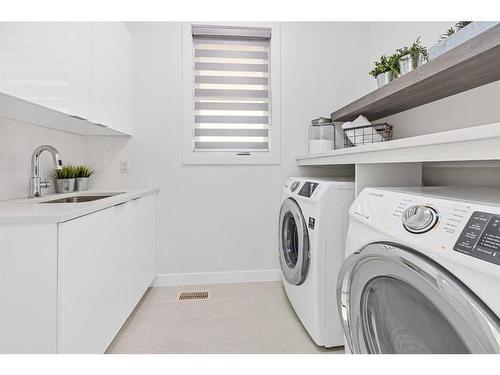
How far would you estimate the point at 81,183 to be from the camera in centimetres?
213

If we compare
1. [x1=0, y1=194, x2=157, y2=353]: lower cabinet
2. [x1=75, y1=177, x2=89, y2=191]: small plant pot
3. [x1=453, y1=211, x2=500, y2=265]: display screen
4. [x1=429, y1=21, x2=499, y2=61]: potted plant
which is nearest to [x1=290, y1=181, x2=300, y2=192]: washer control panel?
[x1=429, y1=21, x2=499, y2=61]: potted plant

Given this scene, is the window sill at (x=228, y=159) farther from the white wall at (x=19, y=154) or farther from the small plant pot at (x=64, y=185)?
the white wall at (x=19, y=154)

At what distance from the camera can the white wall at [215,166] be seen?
94.6 inches

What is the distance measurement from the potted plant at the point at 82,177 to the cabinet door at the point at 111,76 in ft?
1.35

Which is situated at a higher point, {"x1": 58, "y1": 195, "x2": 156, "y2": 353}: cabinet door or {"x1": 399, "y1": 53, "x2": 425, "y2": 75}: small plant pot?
{"x1": 399, "y1": 53, "x2": 425, "y2": 75}: small plant pot

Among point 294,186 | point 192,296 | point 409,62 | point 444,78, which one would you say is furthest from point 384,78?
point 192,296

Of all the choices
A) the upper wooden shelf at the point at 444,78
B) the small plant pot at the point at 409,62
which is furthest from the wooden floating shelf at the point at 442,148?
the small plant pot at the point at 409,62

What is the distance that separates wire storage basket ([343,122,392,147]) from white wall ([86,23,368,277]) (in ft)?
1.68

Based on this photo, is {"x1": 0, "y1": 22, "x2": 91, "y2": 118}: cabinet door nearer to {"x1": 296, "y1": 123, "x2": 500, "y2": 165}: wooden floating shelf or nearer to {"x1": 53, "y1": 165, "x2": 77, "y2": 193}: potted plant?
{"x1": 53, "y1": 165, "x2": 77, "y2": 193}: potted plant

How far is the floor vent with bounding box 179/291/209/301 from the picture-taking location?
2.20 meters

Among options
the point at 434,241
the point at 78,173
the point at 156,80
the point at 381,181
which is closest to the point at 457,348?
the point at 434,241

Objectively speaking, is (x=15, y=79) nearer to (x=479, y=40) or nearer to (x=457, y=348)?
(x=457, y=348)

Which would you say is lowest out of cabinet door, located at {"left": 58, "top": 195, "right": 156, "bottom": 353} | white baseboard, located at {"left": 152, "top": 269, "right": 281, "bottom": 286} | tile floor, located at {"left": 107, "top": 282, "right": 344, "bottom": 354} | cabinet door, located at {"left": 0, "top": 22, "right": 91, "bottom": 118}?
tile floor, located at {"left": 107, "top": 282, "right": 344, "bottom": 354}

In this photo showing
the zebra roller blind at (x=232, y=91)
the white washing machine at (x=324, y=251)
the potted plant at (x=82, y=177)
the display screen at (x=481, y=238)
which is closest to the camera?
the display screen at (x=481, y=238)
